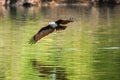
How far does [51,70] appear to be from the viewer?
18125 mm

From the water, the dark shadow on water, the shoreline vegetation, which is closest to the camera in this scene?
the dark shadow on water

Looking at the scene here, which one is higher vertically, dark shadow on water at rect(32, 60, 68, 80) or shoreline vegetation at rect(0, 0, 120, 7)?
dark shadow on water at rect(32, 60, 68, 80)

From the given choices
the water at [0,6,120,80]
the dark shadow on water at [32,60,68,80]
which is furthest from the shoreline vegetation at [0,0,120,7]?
the dark shadow on water at [32,60,68,80]

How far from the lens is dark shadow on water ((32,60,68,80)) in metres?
16.8

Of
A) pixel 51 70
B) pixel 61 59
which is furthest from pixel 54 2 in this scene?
pixel 51 70

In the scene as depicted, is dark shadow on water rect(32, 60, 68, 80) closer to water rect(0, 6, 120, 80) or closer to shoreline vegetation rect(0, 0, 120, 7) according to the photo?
water rect(0, 6, 120, 80)

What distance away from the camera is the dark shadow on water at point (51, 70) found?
1676 centimetres

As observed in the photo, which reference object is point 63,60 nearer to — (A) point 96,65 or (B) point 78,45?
(A) point 96,65

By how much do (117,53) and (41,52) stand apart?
3.05m

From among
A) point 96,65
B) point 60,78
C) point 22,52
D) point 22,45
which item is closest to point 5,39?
point 22,45

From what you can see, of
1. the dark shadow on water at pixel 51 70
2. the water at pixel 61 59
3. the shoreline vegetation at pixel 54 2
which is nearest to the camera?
the dark shadow on water at pixel 51 70

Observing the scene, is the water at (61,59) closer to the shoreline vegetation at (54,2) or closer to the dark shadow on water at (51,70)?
the dark shadow on water at (51,70)

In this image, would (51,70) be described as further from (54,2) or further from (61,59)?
(54,2)

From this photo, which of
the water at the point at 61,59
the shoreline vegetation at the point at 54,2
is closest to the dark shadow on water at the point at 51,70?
the water at the point at 61,59
